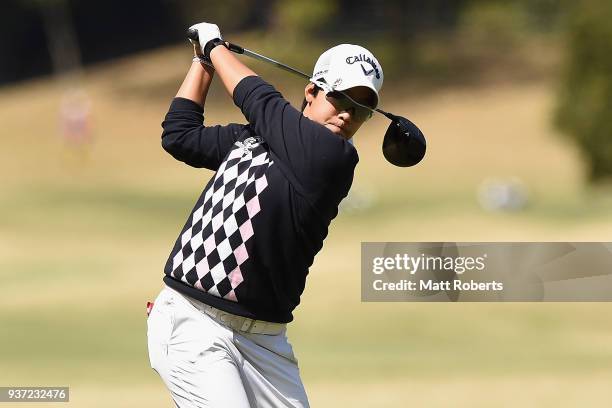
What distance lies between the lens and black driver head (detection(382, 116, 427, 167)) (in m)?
5.44

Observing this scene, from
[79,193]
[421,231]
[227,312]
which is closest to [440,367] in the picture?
[227,312]

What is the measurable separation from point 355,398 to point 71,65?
43737mm

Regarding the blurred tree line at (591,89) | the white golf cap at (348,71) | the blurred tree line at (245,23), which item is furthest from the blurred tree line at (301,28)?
the white golf cap at (348,71)

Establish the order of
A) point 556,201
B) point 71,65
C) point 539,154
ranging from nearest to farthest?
point 556,201
point 539,154
point 71,65

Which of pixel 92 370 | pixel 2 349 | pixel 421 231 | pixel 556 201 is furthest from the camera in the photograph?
pixel 556 201

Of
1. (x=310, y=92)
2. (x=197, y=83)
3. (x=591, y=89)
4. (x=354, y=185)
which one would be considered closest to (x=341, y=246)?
(x=591, y=89)

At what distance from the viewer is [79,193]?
1214 inches

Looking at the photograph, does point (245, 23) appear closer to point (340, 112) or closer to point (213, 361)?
point (340, 112)

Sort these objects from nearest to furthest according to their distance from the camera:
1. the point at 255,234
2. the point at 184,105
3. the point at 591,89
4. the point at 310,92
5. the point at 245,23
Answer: the point at 255,234
the point at 310,92
the point at 184,105
the point at 591,89
the point at 245,23

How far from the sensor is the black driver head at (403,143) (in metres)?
5.44

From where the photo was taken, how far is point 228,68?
17.1ft

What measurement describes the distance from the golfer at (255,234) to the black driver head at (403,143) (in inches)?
11.9

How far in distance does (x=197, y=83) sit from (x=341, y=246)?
18.3 metres

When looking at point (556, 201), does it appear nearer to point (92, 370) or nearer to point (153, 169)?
point (153, 169)
